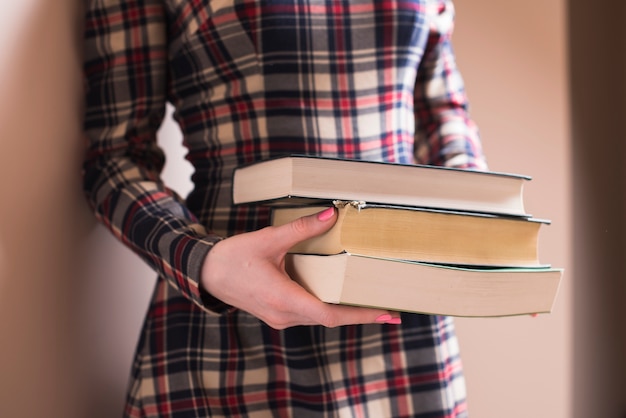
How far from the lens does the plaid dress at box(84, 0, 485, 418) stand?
2.40 ft

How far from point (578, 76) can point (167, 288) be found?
0.70 meters

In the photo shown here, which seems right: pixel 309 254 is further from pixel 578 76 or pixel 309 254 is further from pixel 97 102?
pixel 578 76

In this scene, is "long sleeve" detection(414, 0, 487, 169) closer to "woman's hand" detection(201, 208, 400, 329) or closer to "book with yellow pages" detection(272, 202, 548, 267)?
"book with yellow pages" detection(272, 202, 548, 267)

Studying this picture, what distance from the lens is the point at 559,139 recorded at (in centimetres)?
107

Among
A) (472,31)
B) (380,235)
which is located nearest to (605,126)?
(472,31)

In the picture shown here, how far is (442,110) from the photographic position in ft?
2.96

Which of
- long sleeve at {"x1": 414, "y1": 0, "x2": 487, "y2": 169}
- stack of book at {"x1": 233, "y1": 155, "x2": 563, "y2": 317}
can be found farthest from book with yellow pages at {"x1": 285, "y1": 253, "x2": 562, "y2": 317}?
long sleeve at {"x1": 414, "y1": 0, "x2": 487, "y2": 169}

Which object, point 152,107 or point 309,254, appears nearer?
point 309,254

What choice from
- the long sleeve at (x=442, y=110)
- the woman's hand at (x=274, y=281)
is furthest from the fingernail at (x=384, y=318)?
the long sleeve at (x=442, y=110)

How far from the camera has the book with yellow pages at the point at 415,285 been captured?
1.70ft

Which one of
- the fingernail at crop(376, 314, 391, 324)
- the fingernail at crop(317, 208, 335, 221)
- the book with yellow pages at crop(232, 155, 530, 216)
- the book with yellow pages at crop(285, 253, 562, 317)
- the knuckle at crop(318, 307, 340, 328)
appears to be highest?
the book with yellow pages at crop(232, 155, 530, 216)

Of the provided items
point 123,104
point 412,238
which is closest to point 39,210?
point 123,104

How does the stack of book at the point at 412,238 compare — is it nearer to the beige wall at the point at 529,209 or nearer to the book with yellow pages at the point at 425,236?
the book with yellow pages at the point at 425,236

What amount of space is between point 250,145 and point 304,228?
0.77ft
